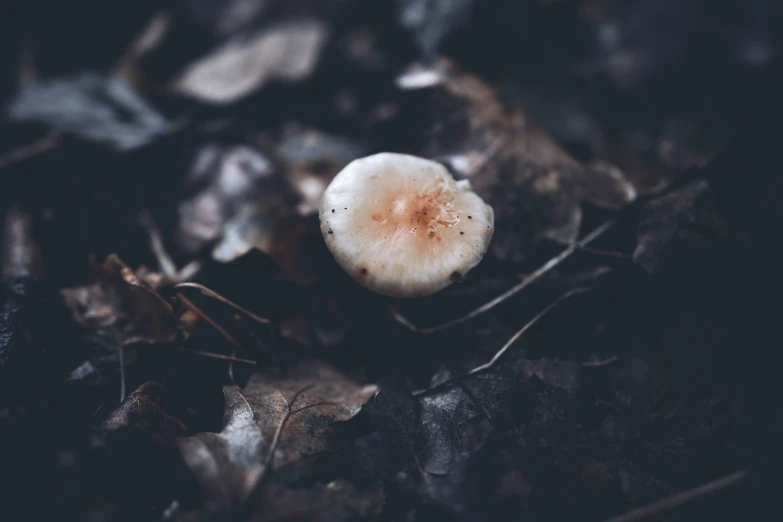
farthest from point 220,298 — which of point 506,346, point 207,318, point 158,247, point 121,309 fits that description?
point 506,346

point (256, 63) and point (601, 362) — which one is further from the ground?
point (256, 63)

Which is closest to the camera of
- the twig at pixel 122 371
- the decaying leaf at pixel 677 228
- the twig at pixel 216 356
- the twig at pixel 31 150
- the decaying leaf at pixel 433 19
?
the twig at pixel 122 371

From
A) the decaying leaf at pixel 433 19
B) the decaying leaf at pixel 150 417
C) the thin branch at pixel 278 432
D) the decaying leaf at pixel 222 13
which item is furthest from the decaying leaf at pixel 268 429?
the decaying leaf at pixel 222 13

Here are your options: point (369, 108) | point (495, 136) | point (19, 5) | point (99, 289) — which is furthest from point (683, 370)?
point (19, 5)

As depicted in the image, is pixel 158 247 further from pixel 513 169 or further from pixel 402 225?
pixel 513 169

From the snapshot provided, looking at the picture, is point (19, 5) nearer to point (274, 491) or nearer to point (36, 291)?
point (36, 291)

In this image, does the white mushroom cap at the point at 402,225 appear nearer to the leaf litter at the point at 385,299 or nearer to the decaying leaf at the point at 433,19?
the leaf litter at the point at 385,299

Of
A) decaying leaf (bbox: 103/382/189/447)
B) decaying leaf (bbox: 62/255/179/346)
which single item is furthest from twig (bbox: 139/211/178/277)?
decaying leaf (bbox: 103/382/189/447)

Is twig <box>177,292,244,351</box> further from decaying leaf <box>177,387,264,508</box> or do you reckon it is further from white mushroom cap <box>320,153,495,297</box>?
white mushroom cap <box>320,153,495,297</box>
